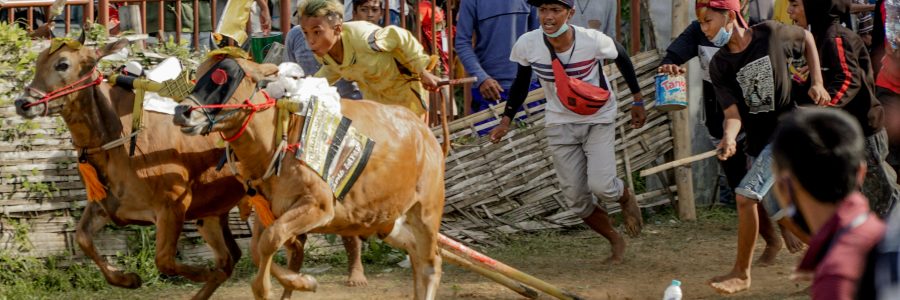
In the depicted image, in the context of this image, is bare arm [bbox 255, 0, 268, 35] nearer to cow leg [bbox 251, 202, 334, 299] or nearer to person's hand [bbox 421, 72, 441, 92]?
person's hand [bbox 421, 72, 441, 92]

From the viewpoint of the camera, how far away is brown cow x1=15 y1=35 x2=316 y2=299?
759 cm

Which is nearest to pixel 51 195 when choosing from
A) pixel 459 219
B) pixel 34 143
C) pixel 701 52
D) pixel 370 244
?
pixel 34 143

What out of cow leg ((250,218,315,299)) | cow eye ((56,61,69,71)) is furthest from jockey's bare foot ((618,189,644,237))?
cow eye ((56,61,69,71))

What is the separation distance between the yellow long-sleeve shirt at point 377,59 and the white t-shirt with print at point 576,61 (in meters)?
1.14

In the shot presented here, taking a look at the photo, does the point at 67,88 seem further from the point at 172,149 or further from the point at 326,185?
the point at 326,185

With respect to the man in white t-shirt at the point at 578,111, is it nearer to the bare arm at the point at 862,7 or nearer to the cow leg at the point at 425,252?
the cow leg at the point at 425,252

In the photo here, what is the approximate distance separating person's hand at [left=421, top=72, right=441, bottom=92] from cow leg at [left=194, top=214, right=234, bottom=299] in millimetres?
1612

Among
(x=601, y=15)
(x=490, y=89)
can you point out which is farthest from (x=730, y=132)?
(x=601, y=15)

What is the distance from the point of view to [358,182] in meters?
7.24

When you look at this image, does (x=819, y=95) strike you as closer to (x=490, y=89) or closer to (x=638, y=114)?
(x=638, y=114)

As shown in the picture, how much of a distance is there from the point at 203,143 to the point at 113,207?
2.19 feet

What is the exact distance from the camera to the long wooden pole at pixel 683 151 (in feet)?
37.0

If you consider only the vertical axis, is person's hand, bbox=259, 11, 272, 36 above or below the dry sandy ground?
above

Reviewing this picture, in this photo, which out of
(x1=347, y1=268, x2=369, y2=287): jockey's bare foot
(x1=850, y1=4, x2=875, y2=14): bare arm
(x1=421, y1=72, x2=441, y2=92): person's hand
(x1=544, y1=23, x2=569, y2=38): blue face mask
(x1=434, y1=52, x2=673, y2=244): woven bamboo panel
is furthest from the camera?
(x1=434, y1=52, x2=673, y2=244): woven bamboo panel
